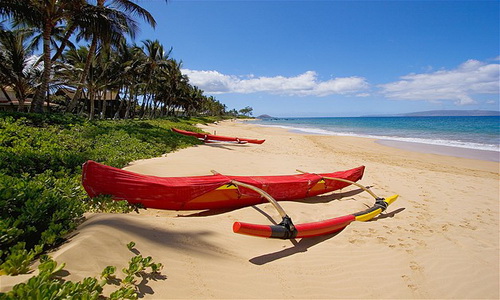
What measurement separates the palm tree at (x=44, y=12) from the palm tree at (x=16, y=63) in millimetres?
4962

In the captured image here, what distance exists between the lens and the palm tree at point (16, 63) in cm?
1416

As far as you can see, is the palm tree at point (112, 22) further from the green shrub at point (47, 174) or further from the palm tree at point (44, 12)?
the green shrub at point (47, 174)

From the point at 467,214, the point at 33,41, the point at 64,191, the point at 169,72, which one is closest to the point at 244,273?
the point at 64,191

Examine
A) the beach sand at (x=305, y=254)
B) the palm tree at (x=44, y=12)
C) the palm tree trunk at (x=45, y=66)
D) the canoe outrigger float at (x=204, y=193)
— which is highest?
the palm tree at (x=44, y=12)

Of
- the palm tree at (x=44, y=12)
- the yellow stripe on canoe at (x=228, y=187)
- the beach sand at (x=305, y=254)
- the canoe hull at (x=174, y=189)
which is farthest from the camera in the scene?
the palm tree at (x=44, y=12)

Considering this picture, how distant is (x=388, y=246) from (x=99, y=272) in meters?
3.50

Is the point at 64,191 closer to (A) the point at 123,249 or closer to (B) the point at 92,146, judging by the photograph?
(A) the point at 123,249

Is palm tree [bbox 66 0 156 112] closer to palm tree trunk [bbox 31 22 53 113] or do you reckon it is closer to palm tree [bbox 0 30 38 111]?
palm tree trunk [bbox 31 22 53 113]

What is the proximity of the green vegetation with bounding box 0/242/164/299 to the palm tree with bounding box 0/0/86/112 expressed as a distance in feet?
40.3

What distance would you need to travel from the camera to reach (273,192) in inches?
183

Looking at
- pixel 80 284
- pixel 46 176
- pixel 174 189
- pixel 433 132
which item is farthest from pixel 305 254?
pixel 433 132

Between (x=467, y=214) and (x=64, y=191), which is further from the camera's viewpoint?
(x=467, y=214)

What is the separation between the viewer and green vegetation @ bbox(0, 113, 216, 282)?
2095mm

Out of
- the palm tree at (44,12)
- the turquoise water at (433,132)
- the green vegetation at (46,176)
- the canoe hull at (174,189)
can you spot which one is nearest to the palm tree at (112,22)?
the palm tree at (44,12)
